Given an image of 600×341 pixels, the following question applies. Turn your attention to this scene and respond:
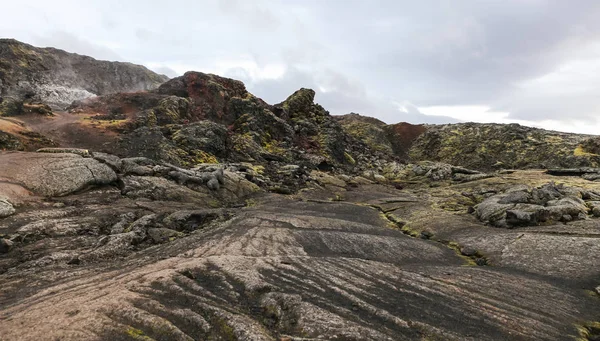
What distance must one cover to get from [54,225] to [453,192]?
37.7m

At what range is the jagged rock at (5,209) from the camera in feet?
60.1

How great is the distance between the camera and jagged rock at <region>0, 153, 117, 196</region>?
23.2 metres

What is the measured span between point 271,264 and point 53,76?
96690mm

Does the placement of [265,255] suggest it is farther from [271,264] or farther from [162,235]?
[162,235]

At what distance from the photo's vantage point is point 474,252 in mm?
18562

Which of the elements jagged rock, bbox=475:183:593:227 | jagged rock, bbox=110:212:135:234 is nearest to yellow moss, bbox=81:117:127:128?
jagged rock, bbox=110:212:135:234

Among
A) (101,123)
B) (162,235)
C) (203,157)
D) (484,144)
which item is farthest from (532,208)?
(484,144)

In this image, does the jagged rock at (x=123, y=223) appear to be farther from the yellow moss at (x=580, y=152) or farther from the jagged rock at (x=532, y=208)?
the yellow moss at (x=580, y=152)

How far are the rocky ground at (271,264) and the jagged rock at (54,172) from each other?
0.12 m

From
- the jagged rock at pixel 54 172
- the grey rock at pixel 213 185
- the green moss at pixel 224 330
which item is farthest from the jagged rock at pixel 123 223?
the green moss at pixel 224 330

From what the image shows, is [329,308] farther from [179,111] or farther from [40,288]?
[179,111]

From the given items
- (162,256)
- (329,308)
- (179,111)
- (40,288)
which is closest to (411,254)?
(329,308)

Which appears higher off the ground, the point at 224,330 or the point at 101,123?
the point at 101,123

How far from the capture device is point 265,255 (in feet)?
52.4
